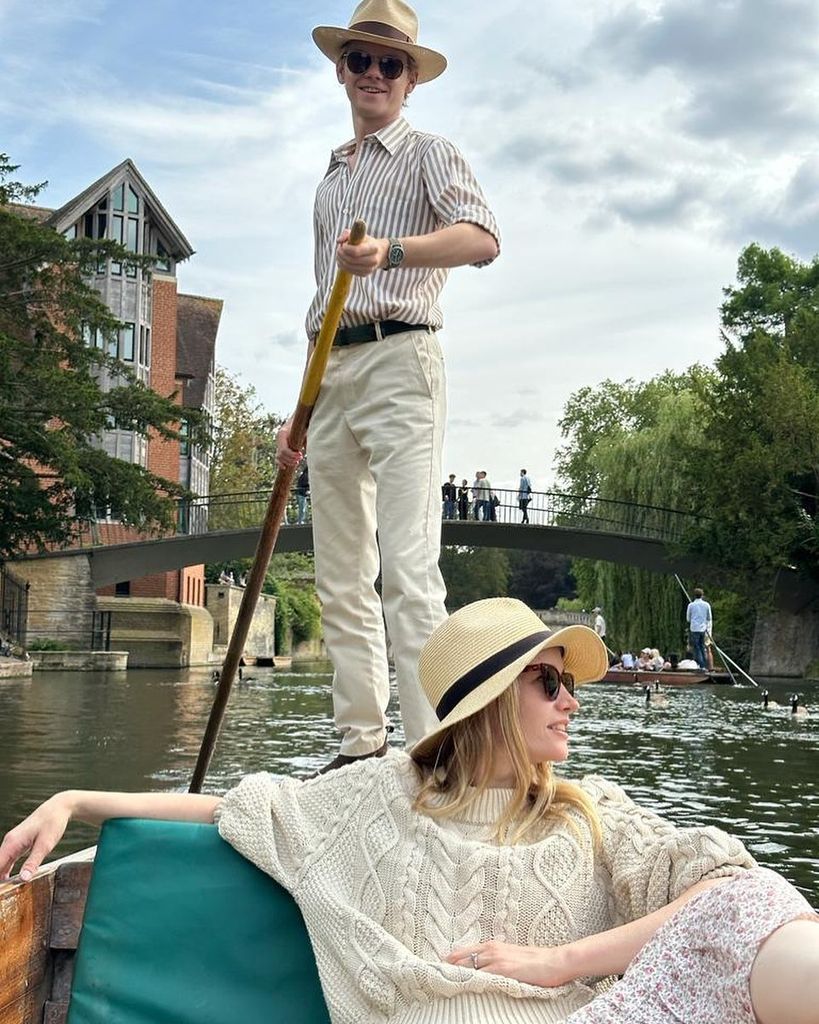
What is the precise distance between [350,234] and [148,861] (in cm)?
111

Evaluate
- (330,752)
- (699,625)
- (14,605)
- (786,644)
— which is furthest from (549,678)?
(786,644)

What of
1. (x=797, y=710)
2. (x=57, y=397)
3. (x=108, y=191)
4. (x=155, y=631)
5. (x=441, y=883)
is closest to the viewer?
(x=441, y=883)

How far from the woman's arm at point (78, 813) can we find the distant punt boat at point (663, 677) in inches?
876

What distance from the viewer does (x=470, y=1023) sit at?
192cm

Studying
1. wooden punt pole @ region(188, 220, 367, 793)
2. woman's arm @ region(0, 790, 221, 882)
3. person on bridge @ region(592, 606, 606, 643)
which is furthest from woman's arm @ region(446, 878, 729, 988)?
person on bridge @ region(592, 606, 606, 643)

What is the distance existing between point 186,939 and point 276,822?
0.66ft

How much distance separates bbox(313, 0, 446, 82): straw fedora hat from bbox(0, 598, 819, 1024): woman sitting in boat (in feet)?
5.04

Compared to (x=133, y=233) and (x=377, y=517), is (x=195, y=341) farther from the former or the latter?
(x=377, y=517)

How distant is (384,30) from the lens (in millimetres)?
3291

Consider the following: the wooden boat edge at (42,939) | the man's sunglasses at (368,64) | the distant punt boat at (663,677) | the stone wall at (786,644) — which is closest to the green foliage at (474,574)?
the stone wall at (786,644)

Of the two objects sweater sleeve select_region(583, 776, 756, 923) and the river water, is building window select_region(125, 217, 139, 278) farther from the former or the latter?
sweater sleeve select_region(583, 776, 756, 923)

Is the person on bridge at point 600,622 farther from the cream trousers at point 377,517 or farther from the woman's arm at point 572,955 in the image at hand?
the woman's arm at point 572,955

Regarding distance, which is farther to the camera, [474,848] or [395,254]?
[395,254]

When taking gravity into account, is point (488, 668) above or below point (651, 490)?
below
